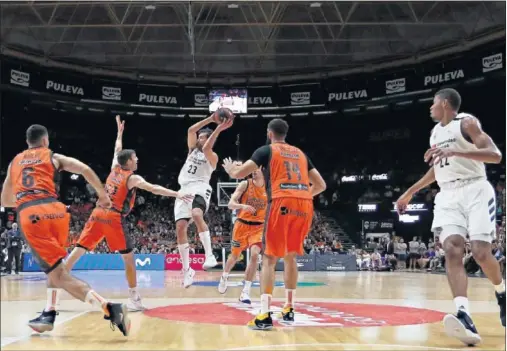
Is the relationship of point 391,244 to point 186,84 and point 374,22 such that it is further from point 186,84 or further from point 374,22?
point 186,84

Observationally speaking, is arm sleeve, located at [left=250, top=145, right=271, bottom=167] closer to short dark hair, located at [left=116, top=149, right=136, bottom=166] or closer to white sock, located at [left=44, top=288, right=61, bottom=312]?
short dark hair, located at [left=116, top=149, right=136, bottom=166]

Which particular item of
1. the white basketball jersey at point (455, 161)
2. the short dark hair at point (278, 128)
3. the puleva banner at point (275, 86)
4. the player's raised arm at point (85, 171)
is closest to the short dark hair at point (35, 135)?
the player's raised arm at point (85, 171)

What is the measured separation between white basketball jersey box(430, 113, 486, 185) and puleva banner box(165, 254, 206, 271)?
17.1 m

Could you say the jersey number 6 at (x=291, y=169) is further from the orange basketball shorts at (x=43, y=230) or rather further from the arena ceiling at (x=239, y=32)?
the arena ceiling at (x=239, y=32)

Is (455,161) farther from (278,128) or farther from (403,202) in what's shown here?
(278,128)

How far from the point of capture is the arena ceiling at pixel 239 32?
22719 millimetres

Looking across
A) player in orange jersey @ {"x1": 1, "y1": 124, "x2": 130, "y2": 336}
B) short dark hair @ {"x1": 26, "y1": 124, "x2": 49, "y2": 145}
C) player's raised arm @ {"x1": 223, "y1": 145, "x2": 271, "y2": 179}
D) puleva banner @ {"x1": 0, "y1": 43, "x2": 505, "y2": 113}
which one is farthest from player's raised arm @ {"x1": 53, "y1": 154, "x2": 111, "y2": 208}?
puleva banner @ {"x1": 0, "y1": 43, "x2": 505, "y2": 113}

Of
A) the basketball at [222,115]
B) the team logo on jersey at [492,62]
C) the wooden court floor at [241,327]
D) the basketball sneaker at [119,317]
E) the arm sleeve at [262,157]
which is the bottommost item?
the wooden court floor at [241,327]

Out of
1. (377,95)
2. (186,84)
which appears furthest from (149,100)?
(377,95)

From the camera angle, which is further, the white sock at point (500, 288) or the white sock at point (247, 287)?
the white sock at point (247, 287)

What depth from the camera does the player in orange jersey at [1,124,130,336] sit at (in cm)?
473

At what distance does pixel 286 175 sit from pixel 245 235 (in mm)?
3106

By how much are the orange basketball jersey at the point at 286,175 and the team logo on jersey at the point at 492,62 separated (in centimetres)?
2109

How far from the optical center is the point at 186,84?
30.8 m
